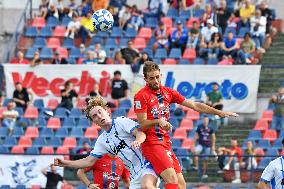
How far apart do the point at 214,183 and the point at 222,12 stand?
24.5 feet

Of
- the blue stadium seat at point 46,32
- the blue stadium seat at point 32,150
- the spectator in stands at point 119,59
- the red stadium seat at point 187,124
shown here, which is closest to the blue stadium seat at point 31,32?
the blue stadium seat at point 46,32

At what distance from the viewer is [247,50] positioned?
30.2 metres

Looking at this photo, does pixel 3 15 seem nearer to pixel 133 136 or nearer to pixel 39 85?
pixel 39 85

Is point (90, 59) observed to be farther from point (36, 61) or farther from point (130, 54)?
point (36, 61)

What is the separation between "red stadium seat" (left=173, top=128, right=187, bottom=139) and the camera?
91.1 ft

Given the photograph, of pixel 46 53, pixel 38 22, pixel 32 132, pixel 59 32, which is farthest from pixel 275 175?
pixel 38 22

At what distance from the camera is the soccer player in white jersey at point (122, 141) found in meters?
15.7

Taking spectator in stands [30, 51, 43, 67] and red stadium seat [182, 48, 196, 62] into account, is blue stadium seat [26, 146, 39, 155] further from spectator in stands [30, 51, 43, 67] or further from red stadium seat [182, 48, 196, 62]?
red stadium seat [182, 48, 196, 62]

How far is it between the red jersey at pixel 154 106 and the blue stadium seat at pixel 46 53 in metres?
15.9

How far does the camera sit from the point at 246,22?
31.4 meters

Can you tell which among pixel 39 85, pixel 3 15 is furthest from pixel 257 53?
pixel 3 15

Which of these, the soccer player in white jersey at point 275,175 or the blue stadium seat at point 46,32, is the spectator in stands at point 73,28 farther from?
the soccer player in white jersey at point 275,175

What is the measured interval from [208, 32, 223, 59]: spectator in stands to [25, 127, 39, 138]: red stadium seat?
4827mm

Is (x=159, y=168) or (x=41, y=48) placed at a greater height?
(x=41, y=48)
